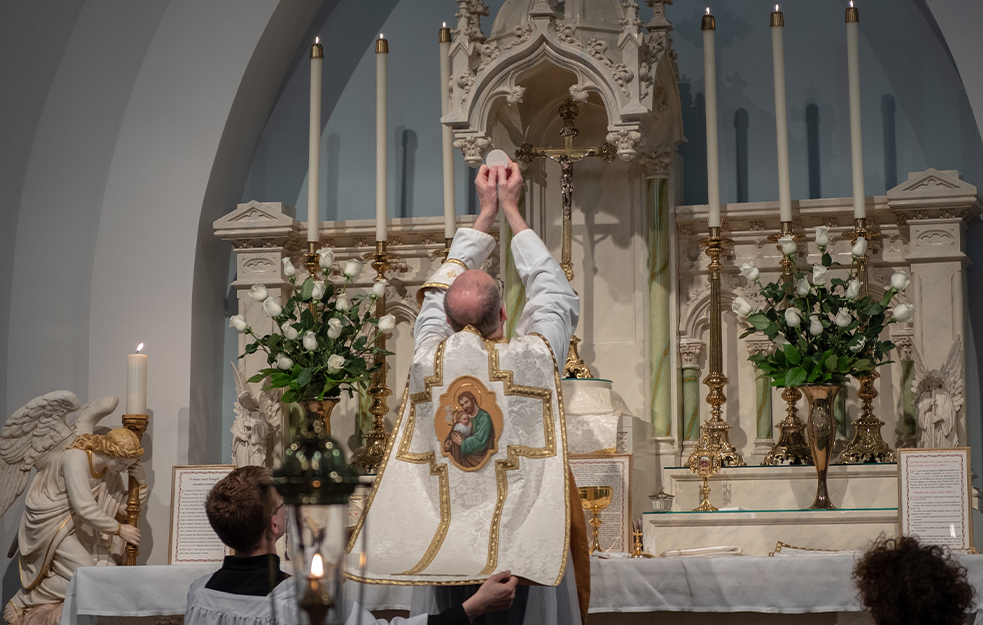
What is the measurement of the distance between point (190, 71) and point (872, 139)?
3787 millimetres

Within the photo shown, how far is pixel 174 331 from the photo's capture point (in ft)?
21.7

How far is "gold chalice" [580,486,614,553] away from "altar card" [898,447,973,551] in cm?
111

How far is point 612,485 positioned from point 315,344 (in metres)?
1.60

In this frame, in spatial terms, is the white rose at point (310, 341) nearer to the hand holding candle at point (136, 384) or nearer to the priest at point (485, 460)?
the hand holding candle at point (136, 384)

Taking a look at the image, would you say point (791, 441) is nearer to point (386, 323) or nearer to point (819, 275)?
point (819, 275)

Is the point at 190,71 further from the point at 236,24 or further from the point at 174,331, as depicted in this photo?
the point at 174,331

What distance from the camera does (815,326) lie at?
5.16 meters

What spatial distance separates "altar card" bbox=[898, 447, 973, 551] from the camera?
4551 millimetres

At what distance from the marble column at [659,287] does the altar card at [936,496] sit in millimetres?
1541

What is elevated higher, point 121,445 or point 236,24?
point 236,24

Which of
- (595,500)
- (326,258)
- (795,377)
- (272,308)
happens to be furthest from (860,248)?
(272,308)

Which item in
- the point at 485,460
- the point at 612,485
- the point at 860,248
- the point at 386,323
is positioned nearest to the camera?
the point at 485,460

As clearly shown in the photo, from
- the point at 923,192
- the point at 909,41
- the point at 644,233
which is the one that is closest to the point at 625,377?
the point at 644,233

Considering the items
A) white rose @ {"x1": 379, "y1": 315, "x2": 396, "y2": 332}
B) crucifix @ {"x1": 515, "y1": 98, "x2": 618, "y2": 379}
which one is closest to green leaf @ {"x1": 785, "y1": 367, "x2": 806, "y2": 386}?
crucifix @ {"x1": 515, "y1": 98, "x2": 618, "y2": 379}
